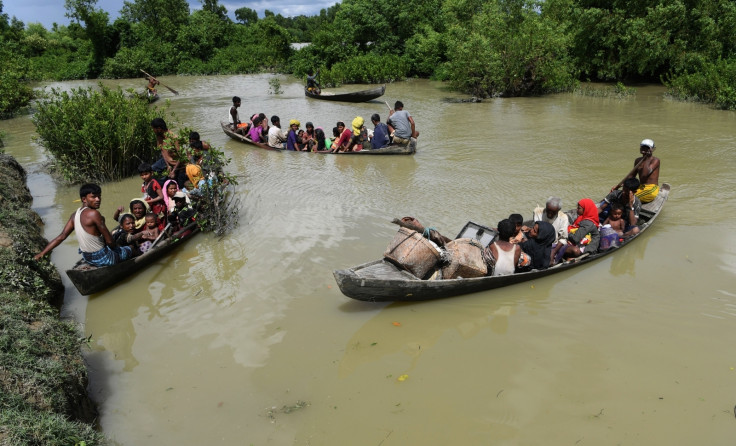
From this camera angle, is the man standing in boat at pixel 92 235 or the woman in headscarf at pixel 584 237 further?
the woman in headscarf at pixel 584 237

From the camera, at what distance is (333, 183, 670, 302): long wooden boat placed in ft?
15.1

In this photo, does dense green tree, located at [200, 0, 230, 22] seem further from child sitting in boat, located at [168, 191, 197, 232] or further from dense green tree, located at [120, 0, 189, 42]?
child sitting in boat, located at [168, 191, 197, 232]

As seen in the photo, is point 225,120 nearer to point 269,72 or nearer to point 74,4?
point 269,72

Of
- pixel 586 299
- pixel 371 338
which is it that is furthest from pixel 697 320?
pixel 371 338

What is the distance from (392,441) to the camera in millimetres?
3496

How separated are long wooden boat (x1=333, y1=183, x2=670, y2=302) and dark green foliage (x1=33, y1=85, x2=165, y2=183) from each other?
254 inches

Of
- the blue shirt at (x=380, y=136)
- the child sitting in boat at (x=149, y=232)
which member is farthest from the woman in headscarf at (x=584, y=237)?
the blue shirt at (x=380, y=136)

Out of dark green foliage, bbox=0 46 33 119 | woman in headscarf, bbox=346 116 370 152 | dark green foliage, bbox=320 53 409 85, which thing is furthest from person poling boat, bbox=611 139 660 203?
dark green foliage, bbox=320 53 409 85

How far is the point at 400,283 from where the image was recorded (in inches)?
185

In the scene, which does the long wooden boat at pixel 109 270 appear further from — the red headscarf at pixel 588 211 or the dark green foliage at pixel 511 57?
the dark green foliage at pixel 511 57

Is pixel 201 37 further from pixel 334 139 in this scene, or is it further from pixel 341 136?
pixel 341 136

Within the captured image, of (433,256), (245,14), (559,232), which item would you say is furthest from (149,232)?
(245,14)

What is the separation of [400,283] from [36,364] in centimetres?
306

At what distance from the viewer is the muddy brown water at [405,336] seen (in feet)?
11.9
